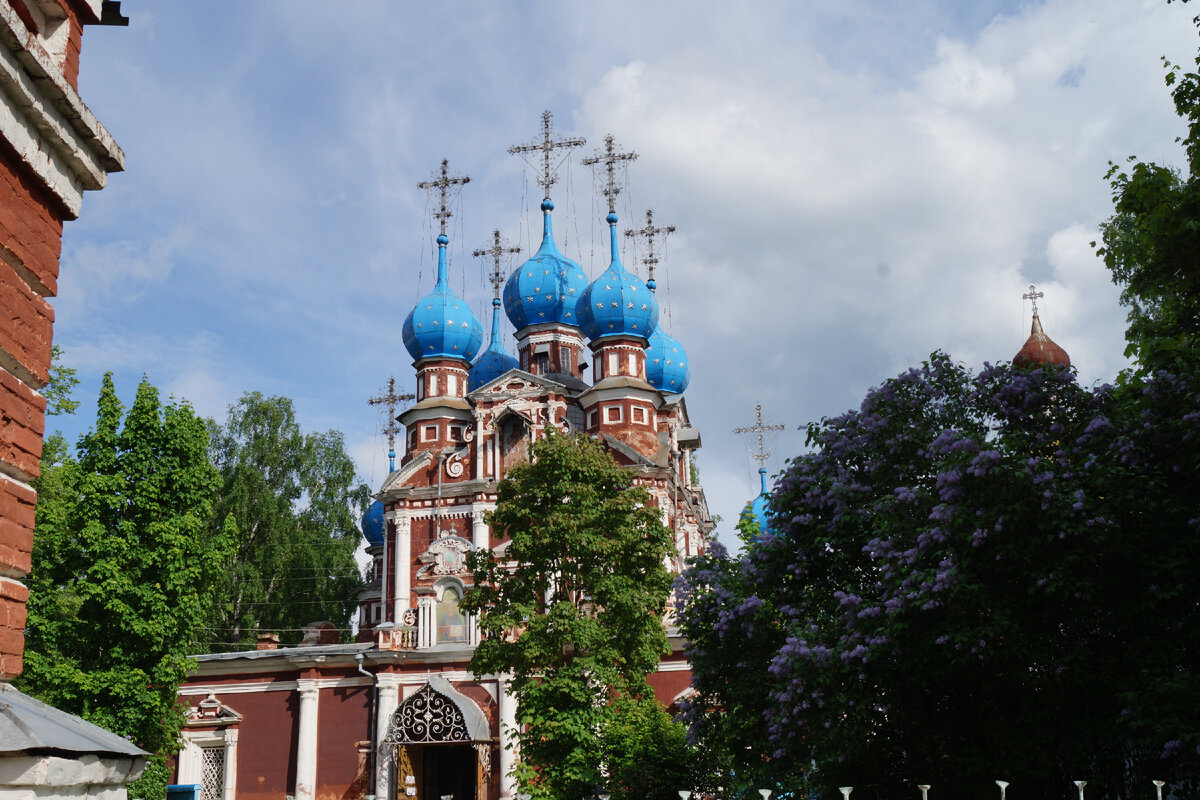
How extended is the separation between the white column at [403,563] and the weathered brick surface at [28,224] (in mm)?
24437

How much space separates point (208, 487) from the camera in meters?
21.2

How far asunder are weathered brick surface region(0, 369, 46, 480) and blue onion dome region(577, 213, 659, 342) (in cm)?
2660

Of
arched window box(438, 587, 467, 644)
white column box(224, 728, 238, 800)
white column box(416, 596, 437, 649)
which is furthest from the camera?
arched window box(438, 587, 467, 644)

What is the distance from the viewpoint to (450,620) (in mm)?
27172

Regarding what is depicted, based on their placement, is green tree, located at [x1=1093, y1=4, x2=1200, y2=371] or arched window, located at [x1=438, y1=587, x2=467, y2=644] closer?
green tree, located at [x1=1093, y1=4, x2=1200, y2=371]

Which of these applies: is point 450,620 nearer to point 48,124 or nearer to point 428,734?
point 428,734

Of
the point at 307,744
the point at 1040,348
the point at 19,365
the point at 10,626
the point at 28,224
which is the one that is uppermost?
the point at 1040,348

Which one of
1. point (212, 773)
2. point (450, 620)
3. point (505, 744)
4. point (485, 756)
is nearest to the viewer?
point (505, 744)

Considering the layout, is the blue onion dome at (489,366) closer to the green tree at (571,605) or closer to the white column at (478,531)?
the white column at (478,531)

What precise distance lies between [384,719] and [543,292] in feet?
47.8

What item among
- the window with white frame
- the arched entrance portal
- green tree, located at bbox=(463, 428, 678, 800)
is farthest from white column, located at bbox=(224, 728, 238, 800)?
green tree, located at bbox=(463, 428, 678, 800)

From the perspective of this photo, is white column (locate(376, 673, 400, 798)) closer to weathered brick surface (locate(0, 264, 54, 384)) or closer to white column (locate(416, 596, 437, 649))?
white column (locate(416, 596, 437, 649))

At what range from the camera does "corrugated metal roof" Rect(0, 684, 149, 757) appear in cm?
411

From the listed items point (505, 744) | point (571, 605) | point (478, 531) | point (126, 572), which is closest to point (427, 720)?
point (505, 744)
